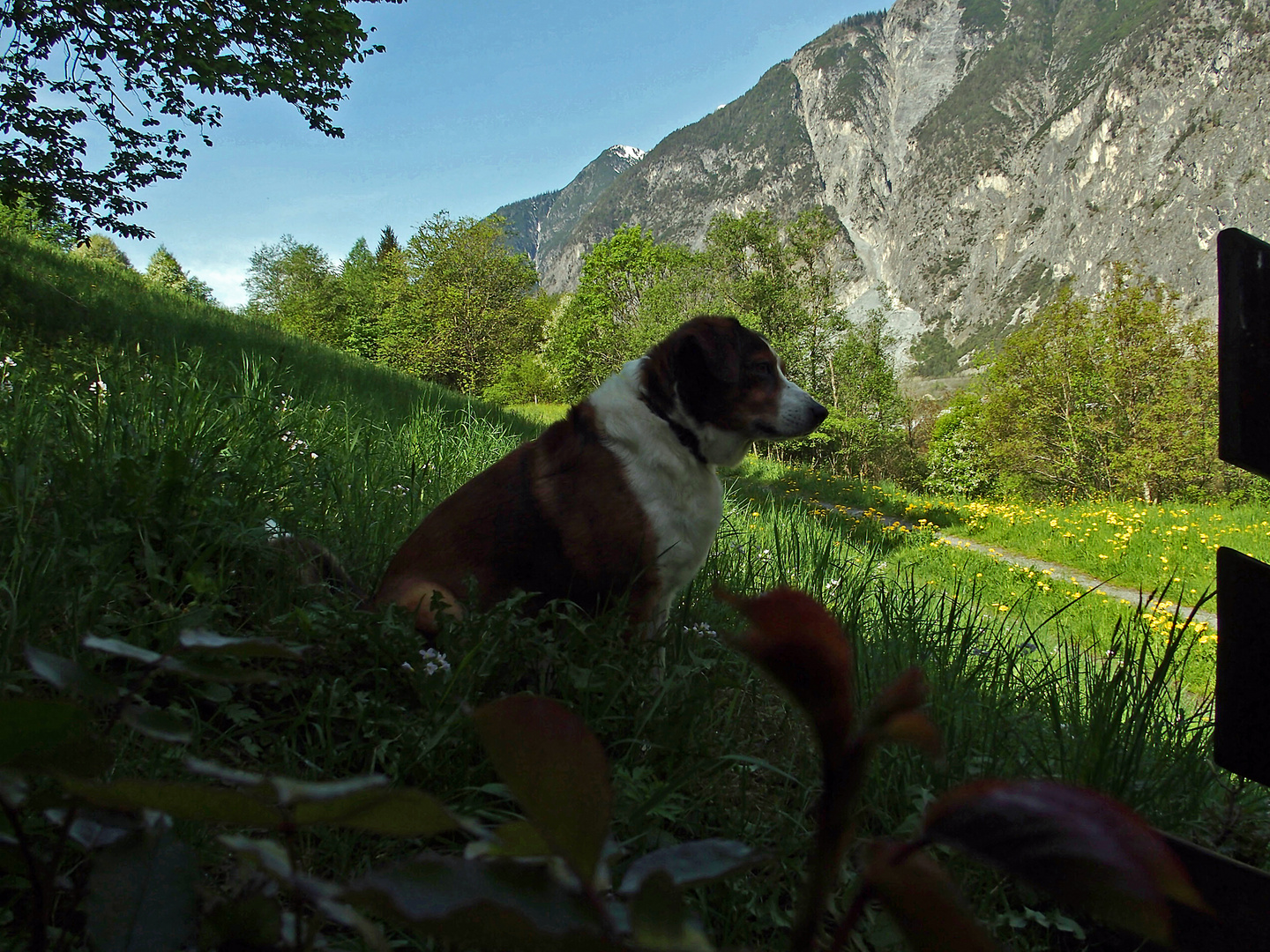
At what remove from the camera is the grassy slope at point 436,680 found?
5.44 feet

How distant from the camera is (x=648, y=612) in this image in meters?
2.71

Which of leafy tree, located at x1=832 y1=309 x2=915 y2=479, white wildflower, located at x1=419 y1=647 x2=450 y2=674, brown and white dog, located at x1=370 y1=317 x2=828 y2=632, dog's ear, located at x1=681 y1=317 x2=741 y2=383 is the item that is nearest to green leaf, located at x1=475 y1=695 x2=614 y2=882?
white wildflower, located at x1=419 y1=647 x2=450 y2=674

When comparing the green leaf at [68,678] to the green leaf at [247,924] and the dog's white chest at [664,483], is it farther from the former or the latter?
the dog's white chest at [664,483]

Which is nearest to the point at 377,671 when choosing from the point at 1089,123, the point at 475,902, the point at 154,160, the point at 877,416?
the point at 475,902

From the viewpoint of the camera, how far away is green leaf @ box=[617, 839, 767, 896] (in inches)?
15.9

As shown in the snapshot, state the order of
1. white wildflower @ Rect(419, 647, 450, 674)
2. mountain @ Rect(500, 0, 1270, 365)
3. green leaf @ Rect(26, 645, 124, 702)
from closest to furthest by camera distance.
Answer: green leaf @ Rect(26, 645, 124, 702), white wildflower @ Rect(419, 647, 450, 674), mountain @ Rect(500, 0, 1270, 365)

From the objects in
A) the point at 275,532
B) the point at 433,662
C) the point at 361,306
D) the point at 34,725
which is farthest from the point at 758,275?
the point at 361,306

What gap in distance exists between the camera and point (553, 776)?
343 millimetres

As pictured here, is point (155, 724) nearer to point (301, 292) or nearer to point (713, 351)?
point (713, 351)

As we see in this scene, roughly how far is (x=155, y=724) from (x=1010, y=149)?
565ft

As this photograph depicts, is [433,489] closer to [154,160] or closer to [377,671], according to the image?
[377,671]

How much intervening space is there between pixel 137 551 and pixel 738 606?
2.63 metres

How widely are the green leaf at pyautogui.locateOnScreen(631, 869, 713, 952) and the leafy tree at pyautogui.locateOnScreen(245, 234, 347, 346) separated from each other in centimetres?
6100

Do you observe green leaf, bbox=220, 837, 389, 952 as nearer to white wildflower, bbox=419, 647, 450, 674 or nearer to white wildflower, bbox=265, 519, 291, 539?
white wildflower, bbox=419, 647, 450, 674
